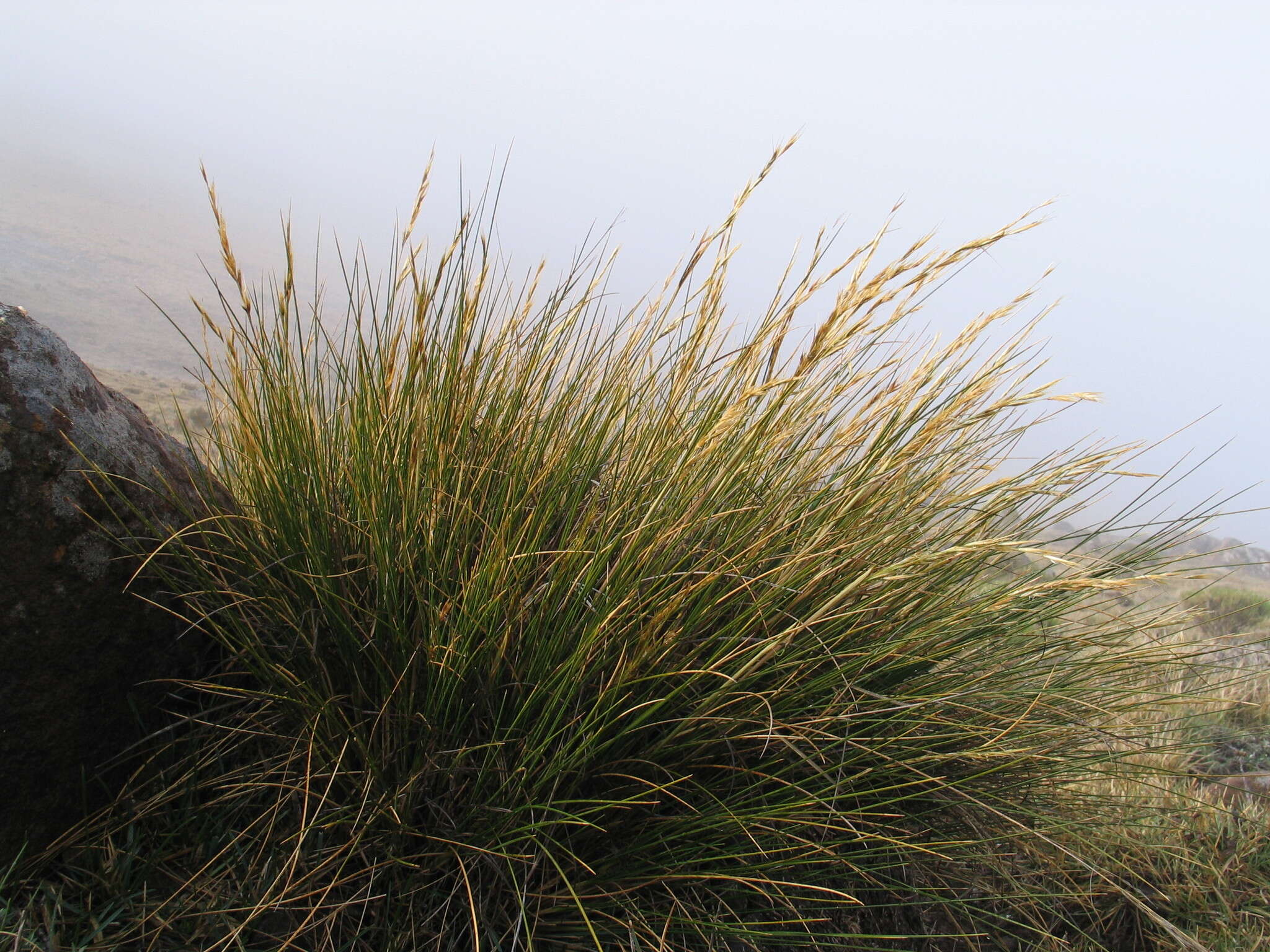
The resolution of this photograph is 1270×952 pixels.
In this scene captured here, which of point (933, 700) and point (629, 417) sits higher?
point (629, 417)

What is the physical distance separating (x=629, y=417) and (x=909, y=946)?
142 cm

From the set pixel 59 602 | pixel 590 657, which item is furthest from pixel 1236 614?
pixel 59 602

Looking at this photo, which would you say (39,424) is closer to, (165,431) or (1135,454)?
(165,431)

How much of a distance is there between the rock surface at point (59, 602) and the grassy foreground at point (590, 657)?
9 cm

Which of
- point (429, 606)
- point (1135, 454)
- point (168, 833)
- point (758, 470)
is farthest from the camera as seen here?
point (1135, 454)

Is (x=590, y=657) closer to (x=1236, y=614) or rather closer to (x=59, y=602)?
(x=59, y=602)

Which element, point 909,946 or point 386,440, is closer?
point 386,440

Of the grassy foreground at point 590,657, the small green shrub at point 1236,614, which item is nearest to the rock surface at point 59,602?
the grassy foreground at point 590,657

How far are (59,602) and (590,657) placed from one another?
1.04 m

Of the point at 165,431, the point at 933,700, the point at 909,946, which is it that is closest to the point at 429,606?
the point at 933,700

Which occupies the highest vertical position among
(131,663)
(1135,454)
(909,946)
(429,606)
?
(1135,454)

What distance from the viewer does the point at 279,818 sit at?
5.40 feet

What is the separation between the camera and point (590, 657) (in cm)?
→ 142

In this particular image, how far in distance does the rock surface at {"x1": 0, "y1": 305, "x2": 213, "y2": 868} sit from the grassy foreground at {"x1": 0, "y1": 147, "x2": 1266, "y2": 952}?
3.5 inches
